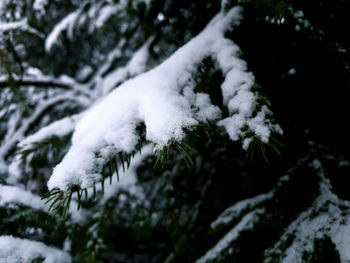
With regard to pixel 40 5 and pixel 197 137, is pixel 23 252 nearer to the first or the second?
pixel 197 137

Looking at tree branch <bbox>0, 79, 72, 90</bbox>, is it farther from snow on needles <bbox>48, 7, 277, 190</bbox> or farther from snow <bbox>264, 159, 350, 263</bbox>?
snow <bbox>264, 159, 350, 263</bbox>

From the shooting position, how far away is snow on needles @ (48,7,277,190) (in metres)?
0.56

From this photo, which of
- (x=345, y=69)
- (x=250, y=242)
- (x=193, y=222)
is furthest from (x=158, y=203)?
(x=345, y=69)

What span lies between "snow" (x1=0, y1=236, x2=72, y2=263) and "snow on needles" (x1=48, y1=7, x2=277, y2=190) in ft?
1.52

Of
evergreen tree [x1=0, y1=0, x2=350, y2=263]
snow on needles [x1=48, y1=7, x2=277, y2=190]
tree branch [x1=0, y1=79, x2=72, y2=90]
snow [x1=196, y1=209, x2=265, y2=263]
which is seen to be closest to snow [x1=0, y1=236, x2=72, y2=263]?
evergreen tree [x1=0, y1=0, x2=350, y2=263]

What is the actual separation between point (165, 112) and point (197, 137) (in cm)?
12

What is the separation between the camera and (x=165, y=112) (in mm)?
587

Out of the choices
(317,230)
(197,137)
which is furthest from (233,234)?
(197,137)

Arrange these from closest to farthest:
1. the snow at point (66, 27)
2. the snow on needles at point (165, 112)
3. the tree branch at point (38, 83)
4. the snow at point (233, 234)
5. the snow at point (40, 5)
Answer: the snow on needles at point (165, 112), the snow at point (233, 234), the tree branch at point (38, 83), the snow at point (40, 5), the snow at point (66, 27)

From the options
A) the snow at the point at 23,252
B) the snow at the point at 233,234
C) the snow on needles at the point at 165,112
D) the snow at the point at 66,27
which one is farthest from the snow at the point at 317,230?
the snow at the point at 66,27

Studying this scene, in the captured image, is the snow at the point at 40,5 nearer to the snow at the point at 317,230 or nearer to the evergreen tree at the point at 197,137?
the evergreen tree at the point at 197,137

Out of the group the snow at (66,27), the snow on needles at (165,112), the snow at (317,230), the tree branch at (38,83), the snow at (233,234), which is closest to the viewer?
the snow on needles at (165,112)

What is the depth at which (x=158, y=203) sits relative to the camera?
1821mm

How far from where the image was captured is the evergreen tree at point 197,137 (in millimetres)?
633
